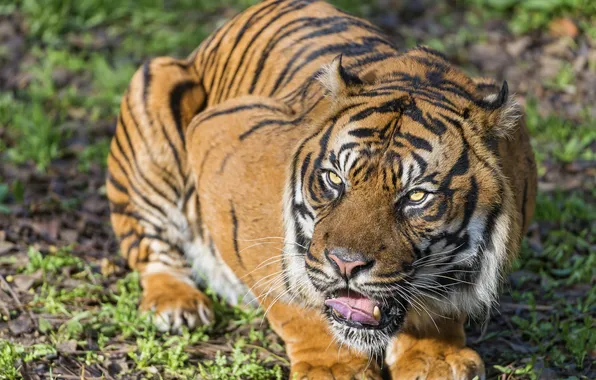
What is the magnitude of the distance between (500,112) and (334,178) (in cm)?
61

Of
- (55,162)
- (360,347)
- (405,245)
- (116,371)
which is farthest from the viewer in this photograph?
(55,162)

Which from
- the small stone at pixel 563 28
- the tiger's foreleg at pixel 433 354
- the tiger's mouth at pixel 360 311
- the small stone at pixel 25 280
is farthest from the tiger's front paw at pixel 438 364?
the small stone at pixel 563 28

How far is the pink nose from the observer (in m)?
2.68

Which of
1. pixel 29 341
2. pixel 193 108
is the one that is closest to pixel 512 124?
pixel 193 108

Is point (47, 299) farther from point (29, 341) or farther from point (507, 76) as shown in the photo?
point (507, 76)

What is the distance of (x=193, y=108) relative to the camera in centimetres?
418

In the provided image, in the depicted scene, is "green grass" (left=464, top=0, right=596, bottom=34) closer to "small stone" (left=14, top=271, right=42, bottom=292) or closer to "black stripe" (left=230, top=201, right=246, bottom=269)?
"black stripe" (left=230, top=201, right=246, bottom=269)

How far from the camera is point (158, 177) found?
13.6 feet

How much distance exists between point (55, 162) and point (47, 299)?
160 centimetres

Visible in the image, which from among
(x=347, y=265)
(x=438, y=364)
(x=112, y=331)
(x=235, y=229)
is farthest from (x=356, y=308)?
(x=112, y=331)

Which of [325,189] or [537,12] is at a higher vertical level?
[325,189]

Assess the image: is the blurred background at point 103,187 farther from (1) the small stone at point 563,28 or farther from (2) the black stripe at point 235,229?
(2) the black stripe at point 235,229

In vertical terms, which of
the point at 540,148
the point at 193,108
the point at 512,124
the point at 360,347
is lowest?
the point at 540,148

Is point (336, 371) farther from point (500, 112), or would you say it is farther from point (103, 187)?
point (103, 187)
